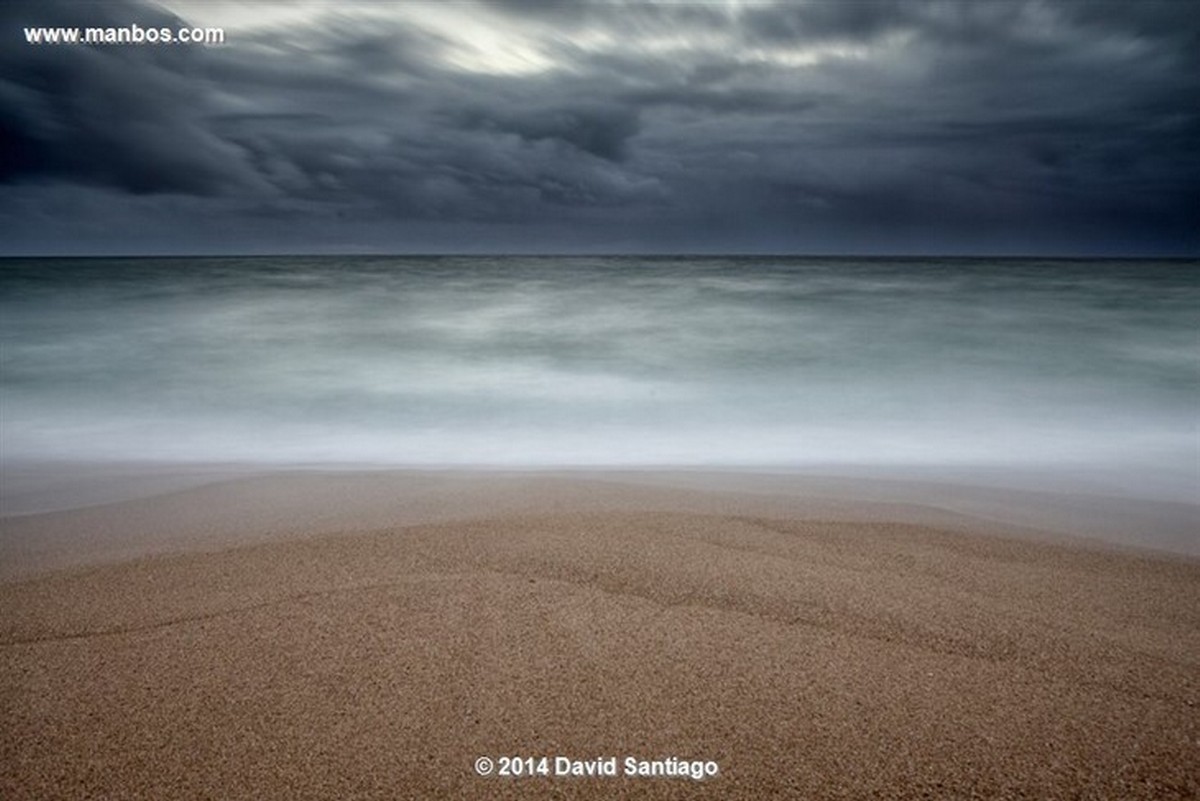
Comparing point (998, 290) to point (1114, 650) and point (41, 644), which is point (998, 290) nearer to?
point (1114, 650)

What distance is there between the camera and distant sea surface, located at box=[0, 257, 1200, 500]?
5527 mm

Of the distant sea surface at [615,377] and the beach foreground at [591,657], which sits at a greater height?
the distant sea surface at [615,377]

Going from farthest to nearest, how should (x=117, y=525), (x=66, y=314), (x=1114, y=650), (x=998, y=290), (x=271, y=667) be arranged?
(x=998, y=290)
(x=66, y=314)
(x=117, y=525)
(x=1114, y=650)
(x=271, y=667)

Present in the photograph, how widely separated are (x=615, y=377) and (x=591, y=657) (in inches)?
228

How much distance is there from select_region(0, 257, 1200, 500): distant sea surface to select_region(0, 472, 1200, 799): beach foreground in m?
1.82

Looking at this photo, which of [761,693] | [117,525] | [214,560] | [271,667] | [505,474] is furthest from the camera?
[505,474]

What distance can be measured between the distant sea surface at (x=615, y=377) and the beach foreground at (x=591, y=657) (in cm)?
182

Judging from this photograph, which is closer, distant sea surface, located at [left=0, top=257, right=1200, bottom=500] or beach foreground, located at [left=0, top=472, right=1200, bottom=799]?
beach foreground, located at [left=0, top=472, right=1200, bottom=799]

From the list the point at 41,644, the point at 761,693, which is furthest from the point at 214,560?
the point at 761,693

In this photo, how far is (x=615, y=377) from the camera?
7.95 m

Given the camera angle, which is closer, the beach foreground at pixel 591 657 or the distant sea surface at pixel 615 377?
the beach foreground at pixel 591 657

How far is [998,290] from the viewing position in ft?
43.9

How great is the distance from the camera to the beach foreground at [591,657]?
1.78 meters

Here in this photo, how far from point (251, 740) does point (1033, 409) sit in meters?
6.73
